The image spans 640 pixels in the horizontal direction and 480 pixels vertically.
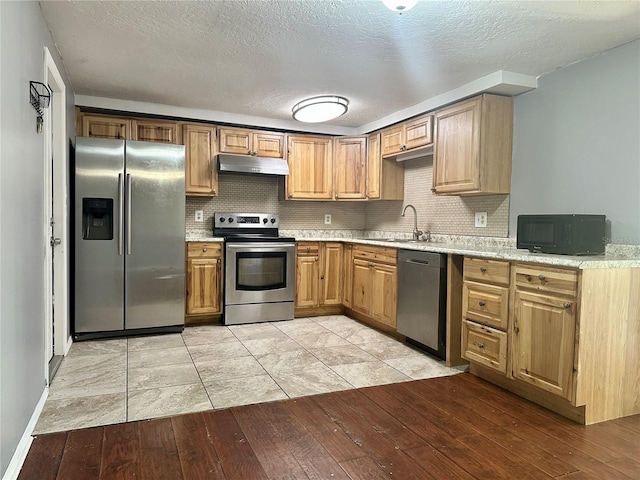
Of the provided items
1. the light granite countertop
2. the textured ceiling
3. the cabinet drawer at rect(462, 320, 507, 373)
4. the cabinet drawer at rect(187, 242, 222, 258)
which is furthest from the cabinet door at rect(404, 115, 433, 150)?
the cabinet drawer at rect(187, 242, 222, 258)

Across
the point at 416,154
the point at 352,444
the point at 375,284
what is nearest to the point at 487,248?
the point at 375,284

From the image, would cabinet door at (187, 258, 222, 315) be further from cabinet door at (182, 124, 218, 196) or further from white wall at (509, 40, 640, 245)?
white wall at (509, 40, 640, 245)

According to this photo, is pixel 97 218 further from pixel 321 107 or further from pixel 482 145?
pixel 482 145

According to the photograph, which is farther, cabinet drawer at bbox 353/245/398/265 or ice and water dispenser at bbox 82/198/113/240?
cabinet drawer at bbox 353/245/398/265

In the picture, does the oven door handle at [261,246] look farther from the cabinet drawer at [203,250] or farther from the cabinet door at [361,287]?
the cabinet door at [361,287]

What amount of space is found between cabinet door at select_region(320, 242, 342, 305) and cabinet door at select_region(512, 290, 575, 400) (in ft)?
8.06

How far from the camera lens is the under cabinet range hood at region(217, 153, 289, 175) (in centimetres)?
445

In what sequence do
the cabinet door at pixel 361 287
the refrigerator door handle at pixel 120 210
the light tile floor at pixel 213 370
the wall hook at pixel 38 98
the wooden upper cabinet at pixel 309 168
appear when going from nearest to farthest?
1. the wall hook at pixel 38 98
2. the light tile floor at pixel 213 370
3. the refrigerator door handle at pixel 120 210
4. the cabinet door at pixel 361 287
5. the wooden upper cabinet at pixel 309 168

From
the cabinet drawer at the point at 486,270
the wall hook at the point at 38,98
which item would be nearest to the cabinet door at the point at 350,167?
the cabinet drawer at the point at 486,270

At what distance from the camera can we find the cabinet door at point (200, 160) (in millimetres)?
4430

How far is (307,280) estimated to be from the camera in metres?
4.76

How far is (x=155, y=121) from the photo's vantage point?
4.28 m

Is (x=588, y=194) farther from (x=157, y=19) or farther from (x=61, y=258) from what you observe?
(x=61, y=258)

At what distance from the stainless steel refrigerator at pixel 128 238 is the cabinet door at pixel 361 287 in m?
1.77
